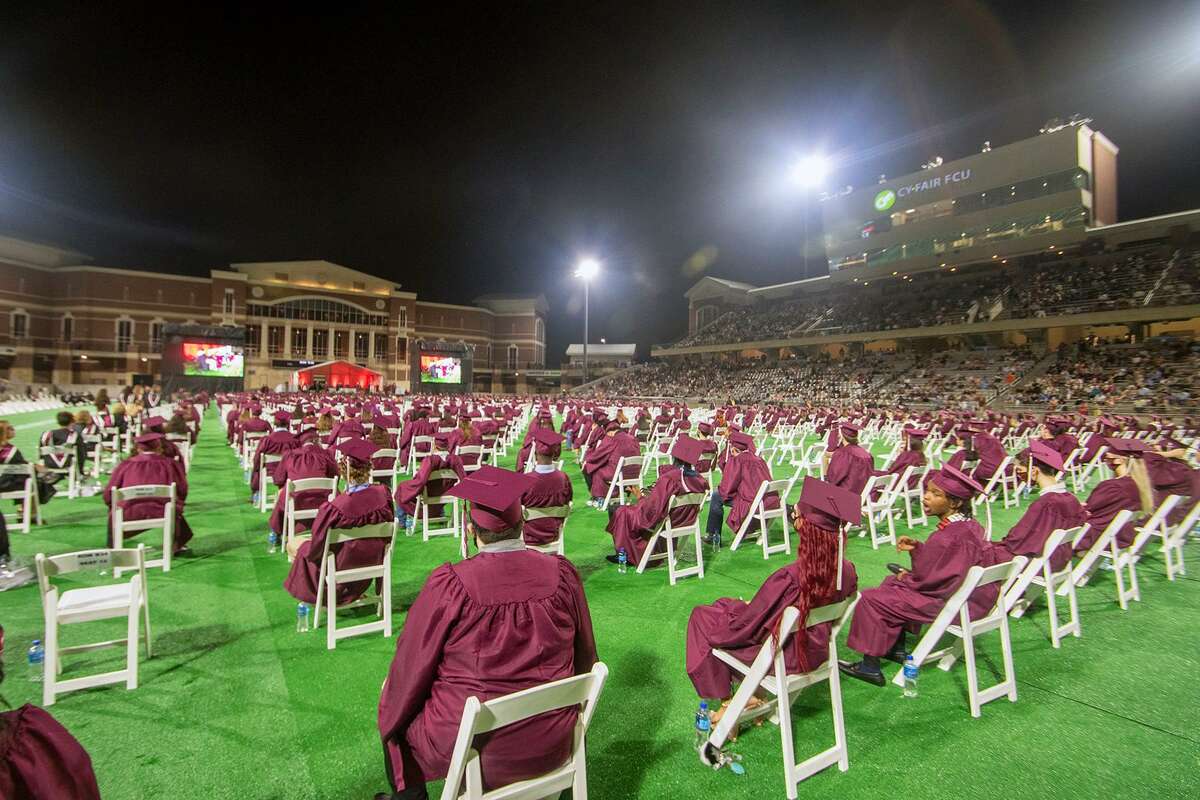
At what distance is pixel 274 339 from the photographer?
2228 inches

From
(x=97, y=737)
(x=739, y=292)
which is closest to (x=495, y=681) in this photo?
(x=97, y=737)

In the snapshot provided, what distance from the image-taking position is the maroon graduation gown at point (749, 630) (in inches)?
110

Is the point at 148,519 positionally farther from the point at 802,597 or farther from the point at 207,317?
the point at 207,317

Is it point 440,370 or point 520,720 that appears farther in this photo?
point 440,370

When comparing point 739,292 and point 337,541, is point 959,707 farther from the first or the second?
point 739,292

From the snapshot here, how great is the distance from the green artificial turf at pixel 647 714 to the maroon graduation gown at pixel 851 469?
2456 millimetres

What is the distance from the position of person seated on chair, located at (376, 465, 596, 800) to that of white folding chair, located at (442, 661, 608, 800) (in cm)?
4

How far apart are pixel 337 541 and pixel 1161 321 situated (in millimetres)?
42848

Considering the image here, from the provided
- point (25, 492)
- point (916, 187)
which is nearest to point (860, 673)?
point (25, 492)

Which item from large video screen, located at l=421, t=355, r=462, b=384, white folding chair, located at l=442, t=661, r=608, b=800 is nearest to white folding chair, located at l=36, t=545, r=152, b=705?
white folding chair, located at l=442, t=661, r=608, b=800

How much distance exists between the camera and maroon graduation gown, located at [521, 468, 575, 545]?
17.0 feet

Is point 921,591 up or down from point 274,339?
down

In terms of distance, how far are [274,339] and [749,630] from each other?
207 ft

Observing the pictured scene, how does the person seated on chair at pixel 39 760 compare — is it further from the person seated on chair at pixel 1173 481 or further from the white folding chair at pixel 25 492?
the person seated on chair at pixel 1173 481
